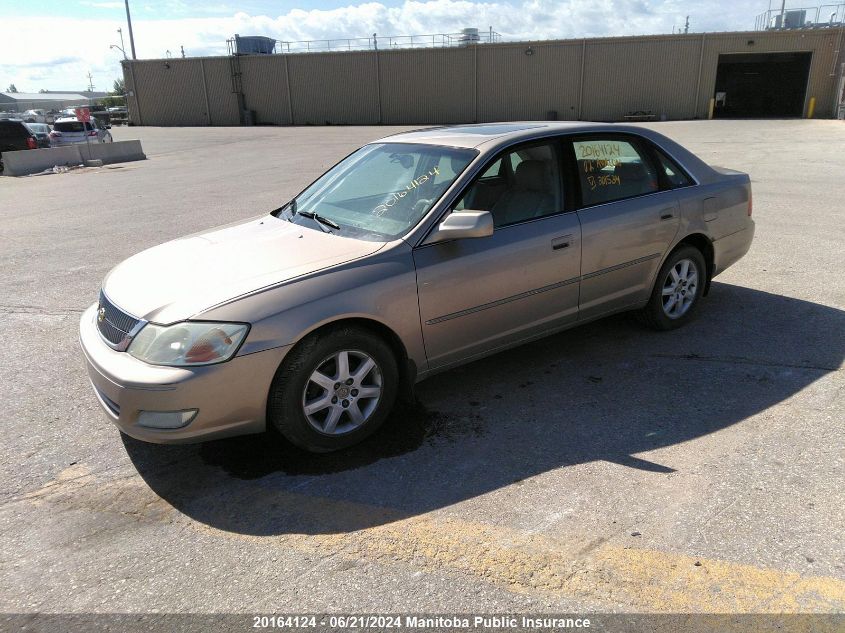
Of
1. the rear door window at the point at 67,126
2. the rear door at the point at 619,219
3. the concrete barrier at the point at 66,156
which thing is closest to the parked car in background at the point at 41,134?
the rear door window at the point at 67,126

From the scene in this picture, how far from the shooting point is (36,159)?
20156 millimetres

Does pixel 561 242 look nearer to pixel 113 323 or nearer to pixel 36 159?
pixel 113 323

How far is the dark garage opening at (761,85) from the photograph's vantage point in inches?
1532

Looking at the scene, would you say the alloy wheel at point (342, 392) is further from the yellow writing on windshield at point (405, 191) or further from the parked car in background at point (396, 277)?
the yellow writing on windshield at point (405, 191)

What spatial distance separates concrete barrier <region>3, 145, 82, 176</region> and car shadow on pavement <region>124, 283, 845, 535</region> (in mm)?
19867

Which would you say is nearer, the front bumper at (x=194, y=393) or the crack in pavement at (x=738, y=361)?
the front bumper at (x=194, y=393)

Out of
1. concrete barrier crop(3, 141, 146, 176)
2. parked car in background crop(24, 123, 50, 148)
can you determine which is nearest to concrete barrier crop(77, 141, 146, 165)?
concrete barrier crop(3, 141, 146, 176)

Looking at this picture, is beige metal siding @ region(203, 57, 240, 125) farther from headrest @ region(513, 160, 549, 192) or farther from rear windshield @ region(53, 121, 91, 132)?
headrest @ region(513, 160, 549, 192)

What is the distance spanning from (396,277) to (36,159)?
69.3 ft

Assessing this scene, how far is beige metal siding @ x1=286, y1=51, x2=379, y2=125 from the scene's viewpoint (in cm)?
4531

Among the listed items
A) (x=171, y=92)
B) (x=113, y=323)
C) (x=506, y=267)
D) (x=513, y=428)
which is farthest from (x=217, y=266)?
(x=171, y=92)

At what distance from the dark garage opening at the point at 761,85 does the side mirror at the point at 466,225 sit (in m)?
41.8

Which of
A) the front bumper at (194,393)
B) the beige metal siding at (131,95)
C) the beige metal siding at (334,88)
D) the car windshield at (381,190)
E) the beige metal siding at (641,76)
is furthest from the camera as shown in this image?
the beige metal siding at (131,95)

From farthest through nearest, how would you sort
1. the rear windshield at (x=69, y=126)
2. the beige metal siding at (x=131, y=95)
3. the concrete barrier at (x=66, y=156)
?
the beige metal siding at (x=131, y=95), the rear windshield at (x=69, y=126), the concrete barrier at (x=66, y=156)
